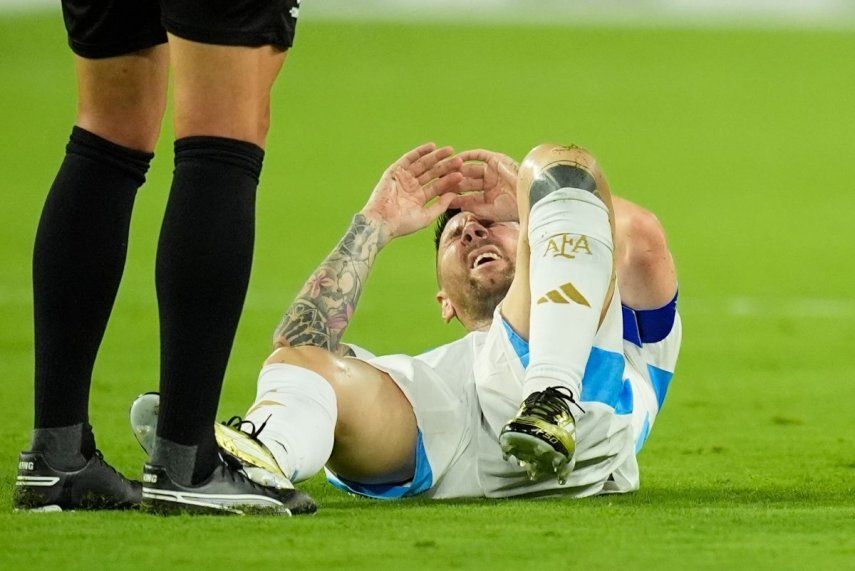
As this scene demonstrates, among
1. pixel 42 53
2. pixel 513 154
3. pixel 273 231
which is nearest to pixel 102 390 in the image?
pixel 273 231

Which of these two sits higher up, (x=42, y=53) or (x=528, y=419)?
(x=42, y=53)

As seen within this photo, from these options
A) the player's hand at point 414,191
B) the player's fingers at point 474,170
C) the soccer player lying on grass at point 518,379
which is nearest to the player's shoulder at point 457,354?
the soccer player lying on grass at point 518,379

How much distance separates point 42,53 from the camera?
51.4 ft

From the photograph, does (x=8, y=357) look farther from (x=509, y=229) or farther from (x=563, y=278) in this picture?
(x=563, y=278)

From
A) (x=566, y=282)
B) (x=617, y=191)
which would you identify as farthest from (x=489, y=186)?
(x=617, y=191)

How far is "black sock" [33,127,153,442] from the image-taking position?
2572 mm

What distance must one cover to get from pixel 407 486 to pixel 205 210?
735 millimetres

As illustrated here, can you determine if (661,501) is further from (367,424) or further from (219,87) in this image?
(219,87)

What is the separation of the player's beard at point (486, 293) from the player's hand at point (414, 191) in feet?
0.53

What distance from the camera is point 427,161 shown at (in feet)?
11.0

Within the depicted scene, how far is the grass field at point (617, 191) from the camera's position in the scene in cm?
230

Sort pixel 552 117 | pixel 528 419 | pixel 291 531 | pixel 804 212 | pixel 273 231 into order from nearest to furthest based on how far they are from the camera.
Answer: pixel 291 531 < pixel 528 419 < pixel 273 231 < pixel 804 212 < pixel 552 117

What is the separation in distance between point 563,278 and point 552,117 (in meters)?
10.1

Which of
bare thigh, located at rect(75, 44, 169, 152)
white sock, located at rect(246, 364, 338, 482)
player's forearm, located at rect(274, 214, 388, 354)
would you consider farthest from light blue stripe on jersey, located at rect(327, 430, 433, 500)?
bare thigh, located at rect(75, 44, 169, 152)
